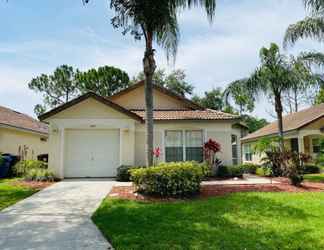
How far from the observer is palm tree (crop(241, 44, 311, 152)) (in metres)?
16.4

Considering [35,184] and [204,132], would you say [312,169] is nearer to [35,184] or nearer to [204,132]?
[204,132]

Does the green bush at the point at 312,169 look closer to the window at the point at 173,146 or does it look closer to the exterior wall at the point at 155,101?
the exterior wall at the point at 155,101

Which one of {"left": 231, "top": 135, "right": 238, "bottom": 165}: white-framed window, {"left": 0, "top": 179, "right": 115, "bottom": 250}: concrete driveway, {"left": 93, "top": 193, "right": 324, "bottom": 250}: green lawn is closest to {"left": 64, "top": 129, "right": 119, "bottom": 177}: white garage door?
{"left": 0, "top": 179, "right": 115, "bottom": 250}: concrete driveway

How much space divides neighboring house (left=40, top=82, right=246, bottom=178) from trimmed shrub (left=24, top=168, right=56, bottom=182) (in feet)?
1.89

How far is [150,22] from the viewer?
10055 mm

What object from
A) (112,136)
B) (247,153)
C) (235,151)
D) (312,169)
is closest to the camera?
(112,136)

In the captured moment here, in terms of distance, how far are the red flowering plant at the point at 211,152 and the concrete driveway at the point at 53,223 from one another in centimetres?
649

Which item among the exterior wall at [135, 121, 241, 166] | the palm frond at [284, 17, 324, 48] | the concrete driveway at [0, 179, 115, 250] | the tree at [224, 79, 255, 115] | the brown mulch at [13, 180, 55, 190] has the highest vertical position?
the palm frond at [284, 17, 324, 48]

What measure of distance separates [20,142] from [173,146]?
11891mm

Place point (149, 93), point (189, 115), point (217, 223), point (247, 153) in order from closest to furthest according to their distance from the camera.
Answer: point (217, 223) → point (149, 93) → point (189, 115) → point (247, 153)

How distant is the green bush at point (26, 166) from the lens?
46.9 feet

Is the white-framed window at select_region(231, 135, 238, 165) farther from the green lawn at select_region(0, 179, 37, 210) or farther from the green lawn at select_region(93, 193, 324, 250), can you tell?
the green lawn at select_region(0, 179, 37, 210)

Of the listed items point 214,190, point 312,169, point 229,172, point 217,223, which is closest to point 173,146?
point 229,172

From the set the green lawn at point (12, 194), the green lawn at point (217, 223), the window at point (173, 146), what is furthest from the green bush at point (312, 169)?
the green lawn at point (12, 194)
